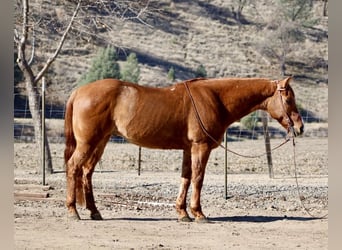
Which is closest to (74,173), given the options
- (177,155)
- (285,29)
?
(177,155)

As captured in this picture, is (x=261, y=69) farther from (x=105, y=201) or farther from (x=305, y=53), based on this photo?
(x=105, y=201)

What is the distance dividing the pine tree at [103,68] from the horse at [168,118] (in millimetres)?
19737

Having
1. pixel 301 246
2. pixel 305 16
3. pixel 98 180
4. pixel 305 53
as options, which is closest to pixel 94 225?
pixel 301 246

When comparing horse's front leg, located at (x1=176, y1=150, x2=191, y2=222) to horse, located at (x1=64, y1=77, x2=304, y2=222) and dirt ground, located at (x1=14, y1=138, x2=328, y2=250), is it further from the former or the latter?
dirt ground, located at (x1=14, y1=138, x2=328, y2=250)

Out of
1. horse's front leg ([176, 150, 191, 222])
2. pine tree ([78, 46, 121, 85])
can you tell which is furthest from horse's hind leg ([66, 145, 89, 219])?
pine tree ([78, 46, 121, 85])

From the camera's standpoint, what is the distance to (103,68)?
92.5ft

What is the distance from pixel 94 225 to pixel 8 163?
5.37 m

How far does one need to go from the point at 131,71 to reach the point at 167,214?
21121 mm

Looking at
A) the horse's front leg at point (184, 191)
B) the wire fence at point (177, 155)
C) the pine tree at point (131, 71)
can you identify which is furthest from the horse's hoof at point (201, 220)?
the pine tree at point (131, 71)

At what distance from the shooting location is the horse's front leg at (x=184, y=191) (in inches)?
293

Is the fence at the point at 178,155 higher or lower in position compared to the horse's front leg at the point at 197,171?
lower

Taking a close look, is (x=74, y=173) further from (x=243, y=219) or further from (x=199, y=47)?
(x=199, y=47)

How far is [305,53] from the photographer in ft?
117

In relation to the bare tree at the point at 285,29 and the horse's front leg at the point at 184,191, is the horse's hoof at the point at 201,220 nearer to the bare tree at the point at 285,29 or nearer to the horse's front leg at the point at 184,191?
the horse's front leg at the point at 184,191
